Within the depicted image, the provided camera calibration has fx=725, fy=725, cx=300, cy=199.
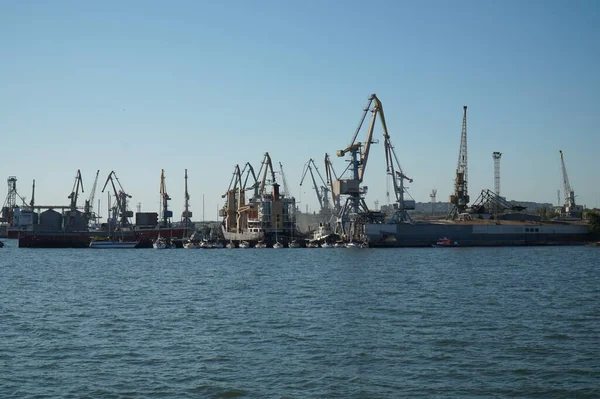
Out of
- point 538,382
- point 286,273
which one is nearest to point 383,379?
point 538,382

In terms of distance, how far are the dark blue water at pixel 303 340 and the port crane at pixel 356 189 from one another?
227ft

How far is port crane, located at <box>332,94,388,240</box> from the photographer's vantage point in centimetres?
11362

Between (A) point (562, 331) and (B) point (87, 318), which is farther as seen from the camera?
(B) point (87, 318)

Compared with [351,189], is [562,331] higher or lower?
lower

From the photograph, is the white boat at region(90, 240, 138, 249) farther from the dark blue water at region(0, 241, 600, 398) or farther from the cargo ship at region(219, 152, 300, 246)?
the dark blue water at region(0, 241, 600, 398)

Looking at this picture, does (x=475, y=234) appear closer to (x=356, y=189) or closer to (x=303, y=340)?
(x=356, y=189)

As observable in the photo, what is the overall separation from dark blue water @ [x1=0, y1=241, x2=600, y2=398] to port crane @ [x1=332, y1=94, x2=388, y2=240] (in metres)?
69.2

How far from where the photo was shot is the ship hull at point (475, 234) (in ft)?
377

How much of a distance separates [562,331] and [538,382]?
789 centimetres

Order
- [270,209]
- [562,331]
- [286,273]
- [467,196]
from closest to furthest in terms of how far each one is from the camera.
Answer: [562,331], [286,273], [270,209], [467,196]

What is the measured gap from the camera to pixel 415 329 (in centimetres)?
2594

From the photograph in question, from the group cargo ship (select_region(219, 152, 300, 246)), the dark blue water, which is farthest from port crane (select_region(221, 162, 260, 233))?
the dark blue water

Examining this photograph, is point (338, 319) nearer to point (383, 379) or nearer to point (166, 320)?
point (166, 320)

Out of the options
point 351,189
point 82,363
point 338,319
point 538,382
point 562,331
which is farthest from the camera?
point 351,189
